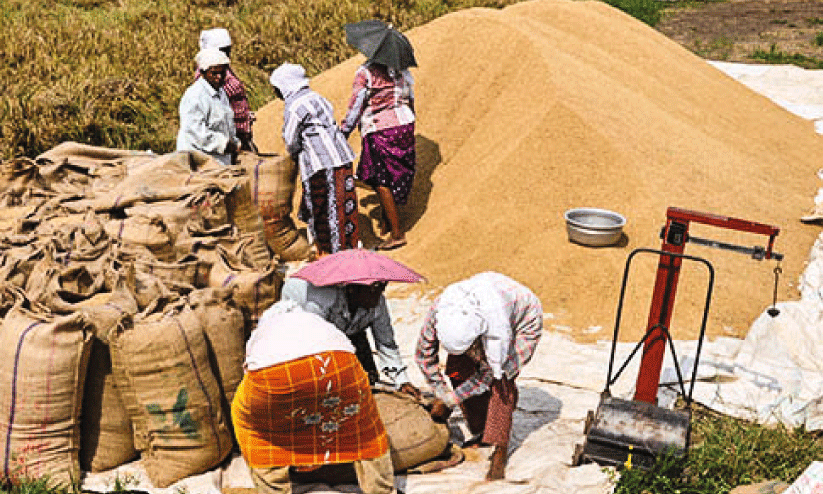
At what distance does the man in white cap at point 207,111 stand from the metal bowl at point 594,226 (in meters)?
2.13

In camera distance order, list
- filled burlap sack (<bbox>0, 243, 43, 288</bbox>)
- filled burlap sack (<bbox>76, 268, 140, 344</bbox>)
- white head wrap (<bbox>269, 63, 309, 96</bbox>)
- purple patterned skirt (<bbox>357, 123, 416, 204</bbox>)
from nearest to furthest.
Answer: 1. filled burlap sack (<bbox>76, 268, 140, 344</bbox>)
2. filled burlap sack (<bbox>0, 243, 43, 288</bbox>)
3. white head wrap (<bbox>269, 63, 309, 96</bbox>)
4. purple patterned skirt (<bbox>357, 123, 416, 204</bbox>)

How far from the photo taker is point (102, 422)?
3.34m

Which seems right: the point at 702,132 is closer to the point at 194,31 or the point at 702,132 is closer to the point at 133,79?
the point at 133,79

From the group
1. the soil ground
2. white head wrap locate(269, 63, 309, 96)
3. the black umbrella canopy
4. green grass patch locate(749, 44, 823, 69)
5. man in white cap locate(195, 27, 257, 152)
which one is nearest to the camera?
white head wrap locate(269, 63, 309, 96)

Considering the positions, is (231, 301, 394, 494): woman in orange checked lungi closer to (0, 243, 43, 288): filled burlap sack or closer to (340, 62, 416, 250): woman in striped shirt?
A: (0, 243, 43, 288): filled burlap sack

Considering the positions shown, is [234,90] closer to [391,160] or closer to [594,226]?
[391,160]

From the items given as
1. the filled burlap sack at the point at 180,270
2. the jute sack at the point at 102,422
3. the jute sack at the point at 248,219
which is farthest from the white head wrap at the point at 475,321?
the jute sack at the point at 248,219

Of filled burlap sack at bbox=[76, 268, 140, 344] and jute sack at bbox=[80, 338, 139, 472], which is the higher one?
filled burlap sack at bbox=[76, 268, 140, 344]

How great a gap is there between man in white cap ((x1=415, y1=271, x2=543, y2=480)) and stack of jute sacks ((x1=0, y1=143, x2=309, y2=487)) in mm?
796

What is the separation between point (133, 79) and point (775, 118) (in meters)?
6.03

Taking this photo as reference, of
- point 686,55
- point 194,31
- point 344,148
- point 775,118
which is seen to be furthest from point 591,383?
point 194,31

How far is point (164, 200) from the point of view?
4.61 metres

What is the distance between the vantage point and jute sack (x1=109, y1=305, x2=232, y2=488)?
10.4 feet

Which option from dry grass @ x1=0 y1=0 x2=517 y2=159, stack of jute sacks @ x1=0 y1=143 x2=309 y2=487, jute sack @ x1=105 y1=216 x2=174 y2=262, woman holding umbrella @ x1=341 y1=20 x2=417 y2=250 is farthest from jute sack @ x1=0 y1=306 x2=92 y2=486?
dry grass @ x1=0 y1=0 x2=517 y2=159
